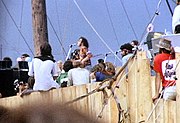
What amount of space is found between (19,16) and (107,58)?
2462 mm

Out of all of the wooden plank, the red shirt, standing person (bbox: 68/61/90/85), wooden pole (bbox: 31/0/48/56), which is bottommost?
the wooden plank

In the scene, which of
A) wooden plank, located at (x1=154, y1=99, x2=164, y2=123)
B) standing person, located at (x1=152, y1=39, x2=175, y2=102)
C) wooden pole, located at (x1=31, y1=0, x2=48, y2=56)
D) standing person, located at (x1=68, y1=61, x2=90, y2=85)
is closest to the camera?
wooden plank, located at (x1=154, y1=99, x2=164, y2=123)

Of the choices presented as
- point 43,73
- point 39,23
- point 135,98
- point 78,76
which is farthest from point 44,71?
point 39,23

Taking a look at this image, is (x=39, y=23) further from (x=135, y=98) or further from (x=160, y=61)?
(x=135, y=98)

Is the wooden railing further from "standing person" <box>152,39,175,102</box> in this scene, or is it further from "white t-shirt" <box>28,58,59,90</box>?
"white t-shirt" <box>28,58,59,90</box>

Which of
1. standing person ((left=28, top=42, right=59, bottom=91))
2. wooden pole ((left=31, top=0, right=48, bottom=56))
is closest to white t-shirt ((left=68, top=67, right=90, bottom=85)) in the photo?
standing person ((left=28, top=42, right=59, bottom=91))

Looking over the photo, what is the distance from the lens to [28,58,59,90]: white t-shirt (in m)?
4.59

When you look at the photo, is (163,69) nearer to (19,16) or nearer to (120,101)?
(120,101)

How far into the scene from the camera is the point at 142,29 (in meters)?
11.5

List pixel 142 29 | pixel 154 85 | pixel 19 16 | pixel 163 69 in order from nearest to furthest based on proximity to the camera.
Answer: pixel 163 69, pixel 154 85, pixel 19 16, pixel 142 29

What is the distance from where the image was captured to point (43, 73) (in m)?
4.62

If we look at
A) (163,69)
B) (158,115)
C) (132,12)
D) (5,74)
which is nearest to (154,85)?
(163,69)

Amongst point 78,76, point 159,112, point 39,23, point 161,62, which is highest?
point 39,23

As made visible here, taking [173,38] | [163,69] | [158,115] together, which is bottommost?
[158,115]
